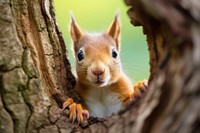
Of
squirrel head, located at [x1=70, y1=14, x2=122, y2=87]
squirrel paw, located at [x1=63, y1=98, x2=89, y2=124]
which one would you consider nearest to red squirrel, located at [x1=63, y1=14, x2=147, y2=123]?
squirrel head, located at [x1=70, y1=14, x2=122, y2=87]

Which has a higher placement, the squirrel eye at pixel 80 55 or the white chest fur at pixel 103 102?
the squirrel eye at pixel 80 55

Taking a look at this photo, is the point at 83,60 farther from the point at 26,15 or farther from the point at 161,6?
the point at 161,6

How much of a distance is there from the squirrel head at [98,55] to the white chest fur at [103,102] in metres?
0.07

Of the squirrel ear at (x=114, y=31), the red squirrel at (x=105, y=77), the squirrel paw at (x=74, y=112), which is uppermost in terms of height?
the squirrel ear at (x=114, y=31)

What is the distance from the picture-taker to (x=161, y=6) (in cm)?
97

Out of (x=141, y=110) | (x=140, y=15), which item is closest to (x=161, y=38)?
(x=140, y=15)

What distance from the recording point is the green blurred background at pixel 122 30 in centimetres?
221

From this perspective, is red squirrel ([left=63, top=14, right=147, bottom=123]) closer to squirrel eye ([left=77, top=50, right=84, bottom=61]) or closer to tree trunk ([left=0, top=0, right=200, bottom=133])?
squirrel eye ([left=77, top=50, right=84, bottom=61])

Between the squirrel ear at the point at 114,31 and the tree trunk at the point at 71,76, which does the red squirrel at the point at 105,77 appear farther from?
the tree trunk at the point at 71,76

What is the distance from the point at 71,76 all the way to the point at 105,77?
0.14 m

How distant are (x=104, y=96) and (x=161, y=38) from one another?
3.13 feet

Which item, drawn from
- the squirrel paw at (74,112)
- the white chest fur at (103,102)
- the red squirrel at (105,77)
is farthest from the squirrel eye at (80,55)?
the squirrel paw at (74,112)

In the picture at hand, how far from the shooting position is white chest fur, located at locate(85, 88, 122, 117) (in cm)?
210

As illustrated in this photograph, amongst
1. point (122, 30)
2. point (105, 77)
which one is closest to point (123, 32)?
point (122, 30)
